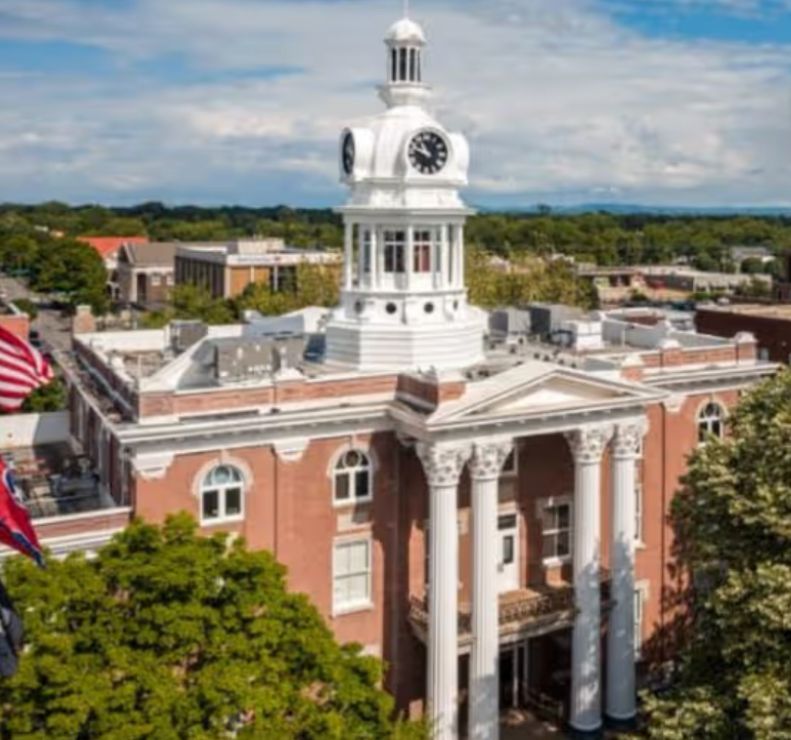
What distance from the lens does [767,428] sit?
83.9 ft

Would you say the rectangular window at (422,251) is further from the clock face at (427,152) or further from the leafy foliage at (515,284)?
the leafy foliage at (515,284)

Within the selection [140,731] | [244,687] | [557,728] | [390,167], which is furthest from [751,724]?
[390,167]

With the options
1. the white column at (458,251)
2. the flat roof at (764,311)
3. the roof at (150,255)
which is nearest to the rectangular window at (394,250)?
the white column at (458,251)

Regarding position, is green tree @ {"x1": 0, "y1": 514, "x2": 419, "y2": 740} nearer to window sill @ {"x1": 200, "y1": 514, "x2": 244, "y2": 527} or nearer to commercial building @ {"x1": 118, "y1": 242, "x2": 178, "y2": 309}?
window sill @ {"x1": 200, "y1": 514, "x2": 244, "y2": 527}

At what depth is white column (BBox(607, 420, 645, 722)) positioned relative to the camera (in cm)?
3353

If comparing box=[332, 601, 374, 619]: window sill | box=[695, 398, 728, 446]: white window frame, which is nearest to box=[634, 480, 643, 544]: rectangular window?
box=[695, 398, 728, 446]: white window frame

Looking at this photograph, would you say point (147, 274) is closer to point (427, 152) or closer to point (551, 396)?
point (427, 152)

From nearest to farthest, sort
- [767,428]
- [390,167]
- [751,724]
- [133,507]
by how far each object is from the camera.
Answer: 1. [751,724]
2. [767,428]
3. [133,507]
4. [390,167]

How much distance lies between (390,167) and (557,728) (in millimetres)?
19473

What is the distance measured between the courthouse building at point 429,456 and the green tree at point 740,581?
20.4ft

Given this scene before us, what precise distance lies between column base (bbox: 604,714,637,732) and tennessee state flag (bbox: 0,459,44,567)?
927 inches

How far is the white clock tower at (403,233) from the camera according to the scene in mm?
34500

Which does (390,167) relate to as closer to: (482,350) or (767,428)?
(482,350)

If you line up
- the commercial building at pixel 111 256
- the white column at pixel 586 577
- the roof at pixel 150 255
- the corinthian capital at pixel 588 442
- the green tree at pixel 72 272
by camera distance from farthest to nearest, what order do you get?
1. the commercial building at pixel 111 256
2. the roof at pixel 150 255
3. the green tree at pixel 72 272
4. the white column at pixel 586 577
5. the corinthian capital at pixel 588 442
